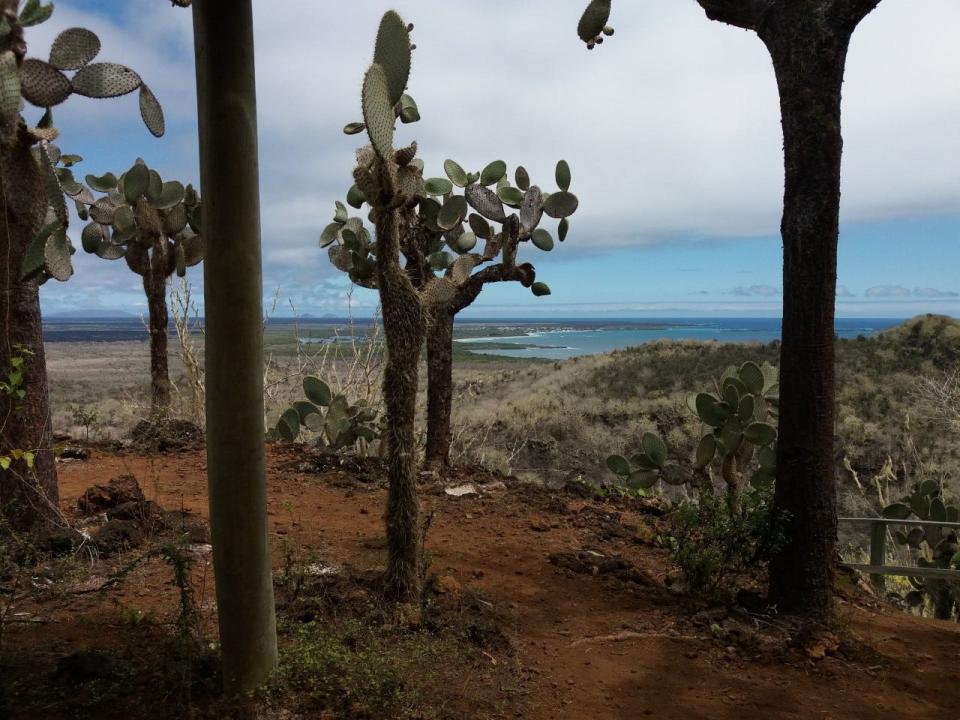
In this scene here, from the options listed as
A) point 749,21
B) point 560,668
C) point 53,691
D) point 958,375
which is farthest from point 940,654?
point 958,375

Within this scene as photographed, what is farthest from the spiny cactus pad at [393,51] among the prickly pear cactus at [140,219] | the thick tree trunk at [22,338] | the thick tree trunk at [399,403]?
the prickly pear cactus at [140,219]

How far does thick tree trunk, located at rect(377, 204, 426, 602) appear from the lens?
361 cm

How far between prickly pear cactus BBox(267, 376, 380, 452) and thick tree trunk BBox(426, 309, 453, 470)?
0.58m

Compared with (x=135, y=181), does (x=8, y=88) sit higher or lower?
lower

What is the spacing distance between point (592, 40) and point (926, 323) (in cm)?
2537

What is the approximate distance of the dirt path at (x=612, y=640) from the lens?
10.4 ft

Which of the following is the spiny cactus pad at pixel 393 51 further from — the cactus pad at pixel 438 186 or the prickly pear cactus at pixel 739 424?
the prickly pear cactus at pixel 739 424

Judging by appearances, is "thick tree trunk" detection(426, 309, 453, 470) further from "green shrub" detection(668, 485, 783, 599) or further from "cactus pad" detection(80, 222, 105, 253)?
"cactus pad" detection(80, 222, 105, 253)

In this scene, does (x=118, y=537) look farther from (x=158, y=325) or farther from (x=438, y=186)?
(x=158, y=325)

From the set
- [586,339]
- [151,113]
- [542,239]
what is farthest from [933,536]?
[586,339]

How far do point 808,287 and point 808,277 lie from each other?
0.17ft

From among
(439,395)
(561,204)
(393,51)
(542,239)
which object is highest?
(393,51)

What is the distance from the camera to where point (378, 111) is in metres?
3.38

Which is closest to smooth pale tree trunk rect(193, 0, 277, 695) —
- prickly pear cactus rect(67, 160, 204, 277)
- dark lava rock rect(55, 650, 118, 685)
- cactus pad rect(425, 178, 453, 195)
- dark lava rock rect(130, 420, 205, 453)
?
dark lava rock rect(55, 650, 118, 685)
